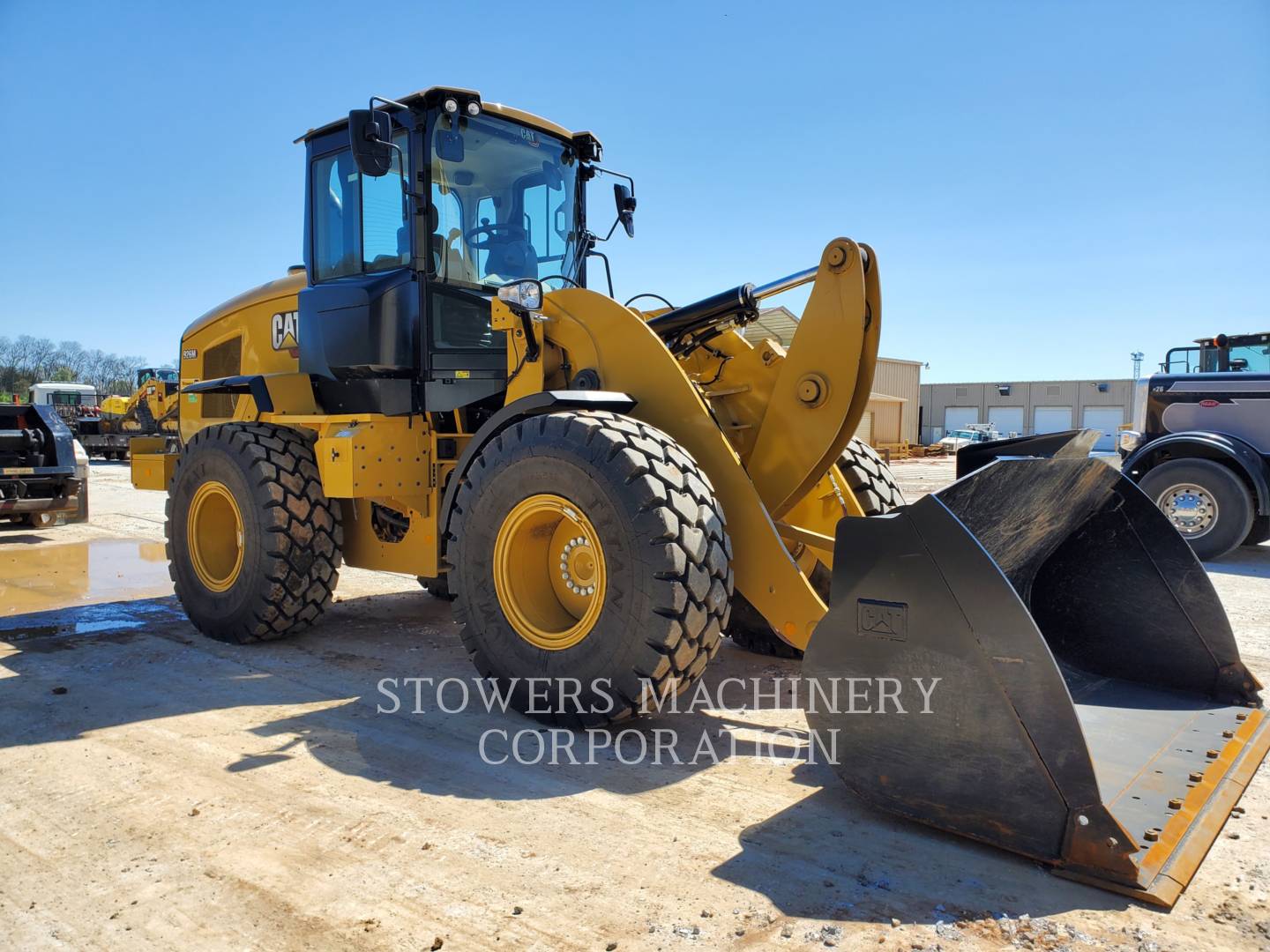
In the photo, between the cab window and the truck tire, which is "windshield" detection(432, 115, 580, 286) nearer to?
the cab window

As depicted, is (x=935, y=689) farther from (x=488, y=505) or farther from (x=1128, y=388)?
(x=1128, y=388)

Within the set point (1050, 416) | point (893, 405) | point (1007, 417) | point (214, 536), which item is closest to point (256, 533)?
point (214, 536)

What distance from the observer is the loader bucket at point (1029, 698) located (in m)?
2.49

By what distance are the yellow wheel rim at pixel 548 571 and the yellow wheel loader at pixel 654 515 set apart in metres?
0.01

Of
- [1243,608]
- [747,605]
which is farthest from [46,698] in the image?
[1243,608]

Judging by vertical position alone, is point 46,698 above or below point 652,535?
below

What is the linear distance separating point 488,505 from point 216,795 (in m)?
1.52

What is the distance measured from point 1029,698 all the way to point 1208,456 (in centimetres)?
848

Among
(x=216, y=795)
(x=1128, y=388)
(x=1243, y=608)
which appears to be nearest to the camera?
(x=216, y=795)

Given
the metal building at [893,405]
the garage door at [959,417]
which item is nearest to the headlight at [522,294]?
the metal building at [893,405]

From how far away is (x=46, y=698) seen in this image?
427cm

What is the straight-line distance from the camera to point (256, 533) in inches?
203

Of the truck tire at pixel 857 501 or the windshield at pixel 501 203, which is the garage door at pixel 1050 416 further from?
the windshield at pixel 501 203

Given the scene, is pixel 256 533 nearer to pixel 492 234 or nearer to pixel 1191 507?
pixel 492 234
